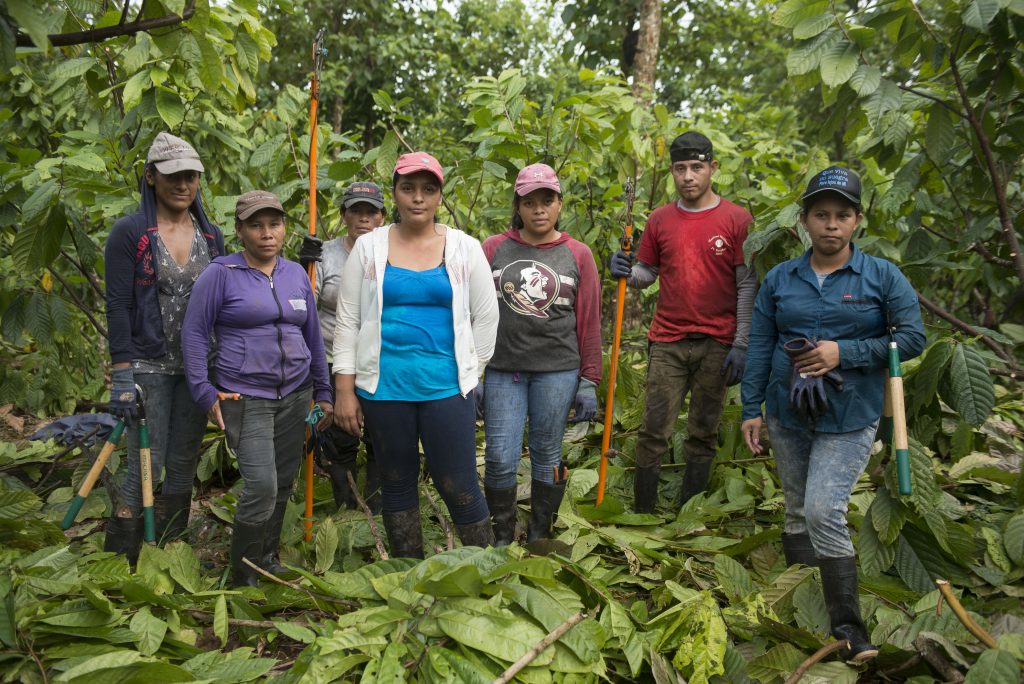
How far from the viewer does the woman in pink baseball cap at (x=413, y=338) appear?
3242 mm

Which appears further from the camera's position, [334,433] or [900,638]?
[334,433]

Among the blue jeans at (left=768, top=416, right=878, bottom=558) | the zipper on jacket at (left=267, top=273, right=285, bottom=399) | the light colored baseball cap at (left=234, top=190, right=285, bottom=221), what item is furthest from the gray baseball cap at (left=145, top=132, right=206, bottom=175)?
the blue jeans at (left=768, top=416, right=878, bottom=558)

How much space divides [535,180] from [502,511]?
165 centimetres

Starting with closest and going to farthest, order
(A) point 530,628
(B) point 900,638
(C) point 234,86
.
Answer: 1. (A) point 530,628
2. (B) point 900,638
3. (C) point 234,86

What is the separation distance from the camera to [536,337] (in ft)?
12.6

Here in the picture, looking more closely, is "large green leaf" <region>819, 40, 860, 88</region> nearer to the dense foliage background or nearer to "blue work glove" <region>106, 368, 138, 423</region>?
the dense foliage background

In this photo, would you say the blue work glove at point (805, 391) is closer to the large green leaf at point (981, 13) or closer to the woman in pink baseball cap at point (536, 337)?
the woman in pink baseball cap at point (536, 337)

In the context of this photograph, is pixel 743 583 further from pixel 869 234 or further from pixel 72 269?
pixel 72 269

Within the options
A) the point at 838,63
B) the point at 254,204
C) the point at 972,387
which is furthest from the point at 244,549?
the point at 838,63

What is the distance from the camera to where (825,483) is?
3.04 meters

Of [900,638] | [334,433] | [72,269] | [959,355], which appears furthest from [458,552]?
[72,269]

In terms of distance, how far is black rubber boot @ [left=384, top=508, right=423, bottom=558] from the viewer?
348 cm

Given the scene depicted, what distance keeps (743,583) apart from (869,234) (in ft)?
8.26

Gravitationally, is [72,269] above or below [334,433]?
above
